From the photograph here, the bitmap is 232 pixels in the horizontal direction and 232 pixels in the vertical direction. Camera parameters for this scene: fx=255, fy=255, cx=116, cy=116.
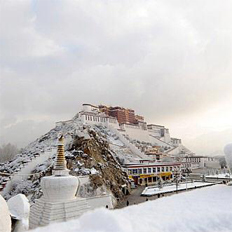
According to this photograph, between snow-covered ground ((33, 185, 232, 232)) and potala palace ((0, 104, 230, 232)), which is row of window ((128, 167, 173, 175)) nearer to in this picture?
potala palace ((0, 104, 230, 232))

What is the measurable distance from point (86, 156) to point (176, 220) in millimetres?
25613

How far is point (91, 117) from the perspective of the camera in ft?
220

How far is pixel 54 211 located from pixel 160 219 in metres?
8.89

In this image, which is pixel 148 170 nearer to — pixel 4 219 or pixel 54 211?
pixel 54 211

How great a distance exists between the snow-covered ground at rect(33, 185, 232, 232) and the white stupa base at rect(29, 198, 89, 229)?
7.63m

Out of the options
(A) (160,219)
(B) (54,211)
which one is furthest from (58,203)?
(A) (160,219)

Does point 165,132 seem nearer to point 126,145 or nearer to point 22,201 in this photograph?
point 126,145

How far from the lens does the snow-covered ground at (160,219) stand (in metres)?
3.94

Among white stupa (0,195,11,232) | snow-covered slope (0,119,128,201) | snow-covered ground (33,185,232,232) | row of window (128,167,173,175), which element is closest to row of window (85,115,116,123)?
row of window (128,167,173,175)

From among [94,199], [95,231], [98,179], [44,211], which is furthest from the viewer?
[98,179]

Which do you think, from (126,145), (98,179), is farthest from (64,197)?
(126,145)

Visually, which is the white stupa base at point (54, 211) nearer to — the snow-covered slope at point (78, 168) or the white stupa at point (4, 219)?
the white stupa at point (4, 219)

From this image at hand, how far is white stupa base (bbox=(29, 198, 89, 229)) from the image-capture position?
39.1ft

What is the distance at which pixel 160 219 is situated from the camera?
4.46m
